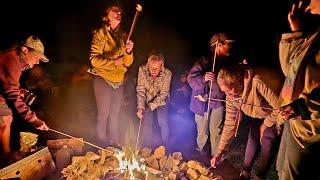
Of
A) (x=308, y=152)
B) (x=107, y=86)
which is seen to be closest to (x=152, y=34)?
(x=107, y=86)

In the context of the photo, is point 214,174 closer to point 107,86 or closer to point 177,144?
point 177,144

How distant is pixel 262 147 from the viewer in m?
6.92

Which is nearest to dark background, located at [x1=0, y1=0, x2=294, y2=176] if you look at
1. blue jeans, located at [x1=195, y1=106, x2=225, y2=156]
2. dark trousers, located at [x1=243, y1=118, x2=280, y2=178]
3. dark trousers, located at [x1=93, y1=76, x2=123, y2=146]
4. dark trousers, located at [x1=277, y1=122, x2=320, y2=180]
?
dark trousers, located at [x1=93, y1=76, x2=123, y2=146]

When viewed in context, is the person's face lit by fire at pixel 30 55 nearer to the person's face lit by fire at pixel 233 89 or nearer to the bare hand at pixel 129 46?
the bare hand at pixel 129 46

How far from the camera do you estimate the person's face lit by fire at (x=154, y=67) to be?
725 cm

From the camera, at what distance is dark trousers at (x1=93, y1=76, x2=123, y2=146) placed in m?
7.62

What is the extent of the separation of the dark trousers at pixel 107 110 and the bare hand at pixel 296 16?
3.90m

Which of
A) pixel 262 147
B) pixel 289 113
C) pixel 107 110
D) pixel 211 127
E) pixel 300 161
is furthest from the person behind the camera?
pixel 107 110

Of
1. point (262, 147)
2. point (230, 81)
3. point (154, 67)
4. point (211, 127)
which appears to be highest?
point (154, 67)

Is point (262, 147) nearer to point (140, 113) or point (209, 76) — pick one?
point (209, 76)

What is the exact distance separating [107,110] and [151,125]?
114 centimetres

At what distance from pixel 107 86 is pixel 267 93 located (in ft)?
11.5

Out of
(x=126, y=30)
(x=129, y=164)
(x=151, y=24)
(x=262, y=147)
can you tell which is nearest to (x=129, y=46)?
(x=126, y=30)

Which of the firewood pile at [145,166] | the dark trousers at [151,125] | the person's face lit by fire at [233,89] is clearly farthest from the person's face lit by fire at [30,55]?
the person's face lit by fire at [233,89]
